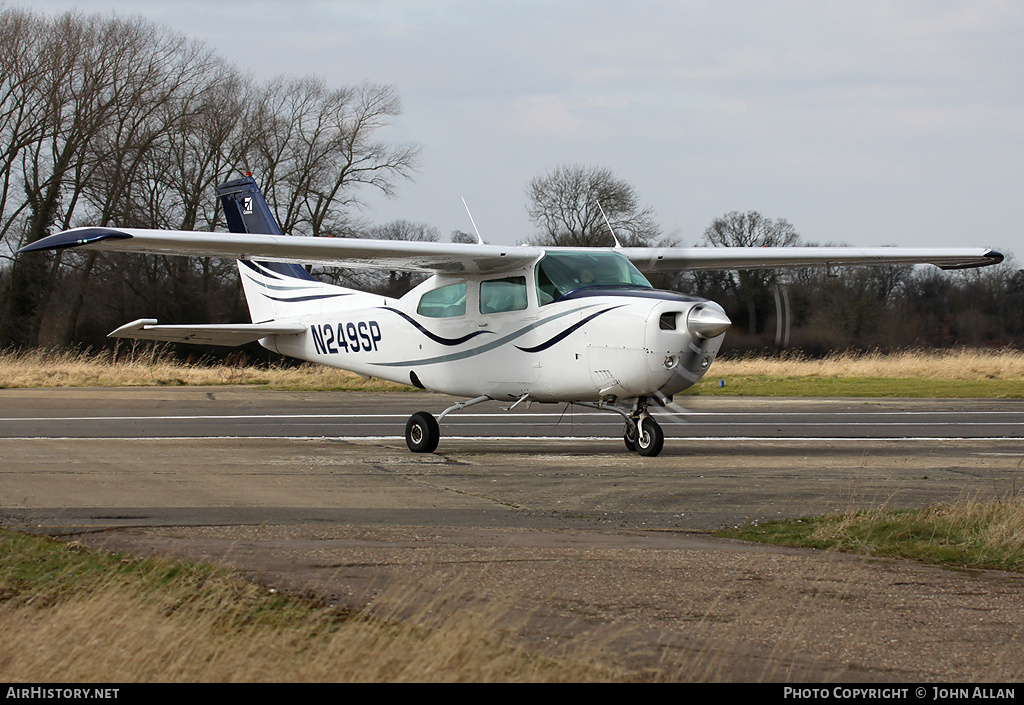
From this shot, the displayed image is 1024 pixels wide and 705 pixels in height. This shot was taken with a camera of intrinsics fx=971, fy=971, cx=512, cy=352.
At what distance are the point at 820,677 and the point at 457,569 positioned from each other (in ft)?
7.72

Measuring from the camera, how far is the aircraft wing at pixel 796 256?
46.2ft

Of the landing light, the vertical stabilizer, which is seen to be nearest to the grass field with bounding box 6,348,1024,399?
the vertical stabilizer

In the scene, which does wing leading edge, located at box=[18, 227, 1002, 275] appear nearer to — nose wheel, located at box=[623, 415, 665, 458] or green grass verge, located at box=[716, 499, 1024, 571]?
nose wheel, located at box=[623, 415, 665, 458]

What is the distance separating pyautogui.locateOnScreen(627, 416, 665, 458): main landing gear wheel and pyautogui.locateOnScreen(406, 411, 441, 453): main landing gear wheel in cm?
271

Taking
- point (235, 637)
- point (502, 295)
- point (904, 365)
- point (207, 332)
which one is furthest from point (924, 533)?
point (904, 365)

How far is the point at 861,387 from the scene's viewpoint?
Answer: 92.3 ft

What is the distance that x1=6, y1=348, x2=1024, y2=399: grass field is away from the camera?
89.9 ft

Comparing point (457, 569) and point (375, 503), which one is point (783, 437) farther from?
point (457, 569)

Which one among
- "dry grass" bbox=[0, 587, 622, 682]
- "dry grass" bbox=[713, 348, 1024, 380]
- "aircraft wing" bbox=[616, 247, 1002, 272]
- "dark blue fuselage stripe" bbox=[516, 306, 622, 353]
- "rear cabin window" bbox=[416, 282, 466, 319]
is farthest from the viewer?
"dry grass" bbox=[713, 348, 1024, 380]

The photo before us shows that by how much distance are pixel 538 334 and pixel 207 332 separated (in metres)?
5.87

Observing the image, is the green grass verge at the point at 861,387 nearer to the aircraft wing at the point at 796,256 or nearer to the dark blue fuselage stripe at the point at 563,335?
the aircraft wing at the point at 796,256

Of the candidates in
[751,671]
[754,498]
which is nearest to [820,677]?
[751,671]

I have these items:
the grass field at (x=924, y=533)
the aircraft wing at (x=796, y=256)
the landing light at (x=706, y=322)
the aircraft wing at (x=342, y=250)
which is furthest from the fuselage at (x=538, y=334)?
the grass field at (x=924, y=533)

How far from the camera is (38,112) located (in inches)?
1521
